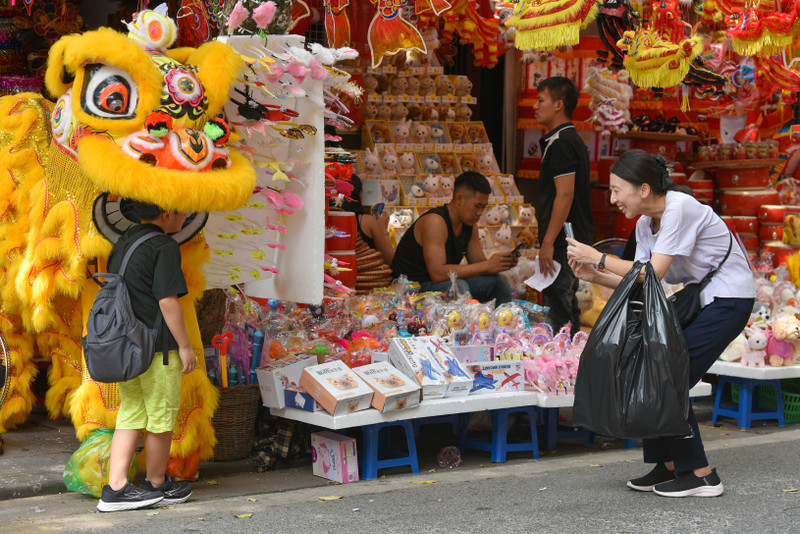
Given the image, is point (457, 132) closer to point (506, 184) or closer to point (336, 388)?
point (506, 184)

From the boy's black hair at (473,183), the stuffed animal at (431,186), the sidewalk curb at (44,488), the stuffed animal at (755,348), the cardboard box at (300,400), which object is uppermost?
the stuffed animal at (431,186)

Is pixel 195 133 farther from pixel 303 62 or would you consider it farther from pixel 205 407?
pixel 205 407

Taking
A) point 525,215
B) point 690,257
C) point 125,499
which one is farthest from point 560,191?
point 125,499

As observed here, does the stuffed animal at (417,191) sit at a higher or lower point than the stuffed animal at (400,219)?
higher

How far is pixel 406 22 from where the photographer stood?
664 centimetres

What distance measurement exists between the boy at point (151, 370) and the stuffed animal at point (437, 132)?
5.47m

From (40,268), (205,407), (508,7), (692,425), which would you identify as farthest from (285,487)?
(508,7)

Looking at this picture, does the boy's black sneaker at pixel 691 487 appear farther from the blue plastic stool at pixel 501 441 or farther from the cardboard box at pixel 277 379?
the cardboard box at pixel 277 379

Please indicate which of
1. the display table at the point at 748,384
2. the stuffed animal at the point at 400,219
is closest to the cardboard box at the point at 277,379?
the display table at the point at 748,384

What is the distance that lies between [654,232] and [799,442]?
234 centimetres

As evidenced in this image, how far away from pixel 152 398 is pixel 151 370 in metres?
0.13

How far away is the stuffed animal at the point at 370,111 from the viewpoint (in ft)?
31.7

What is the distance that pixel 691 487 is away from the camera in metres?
5.04

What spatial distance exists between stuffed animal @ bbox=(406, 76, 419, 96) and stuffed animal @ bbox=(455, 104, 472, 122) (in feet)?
1.83
